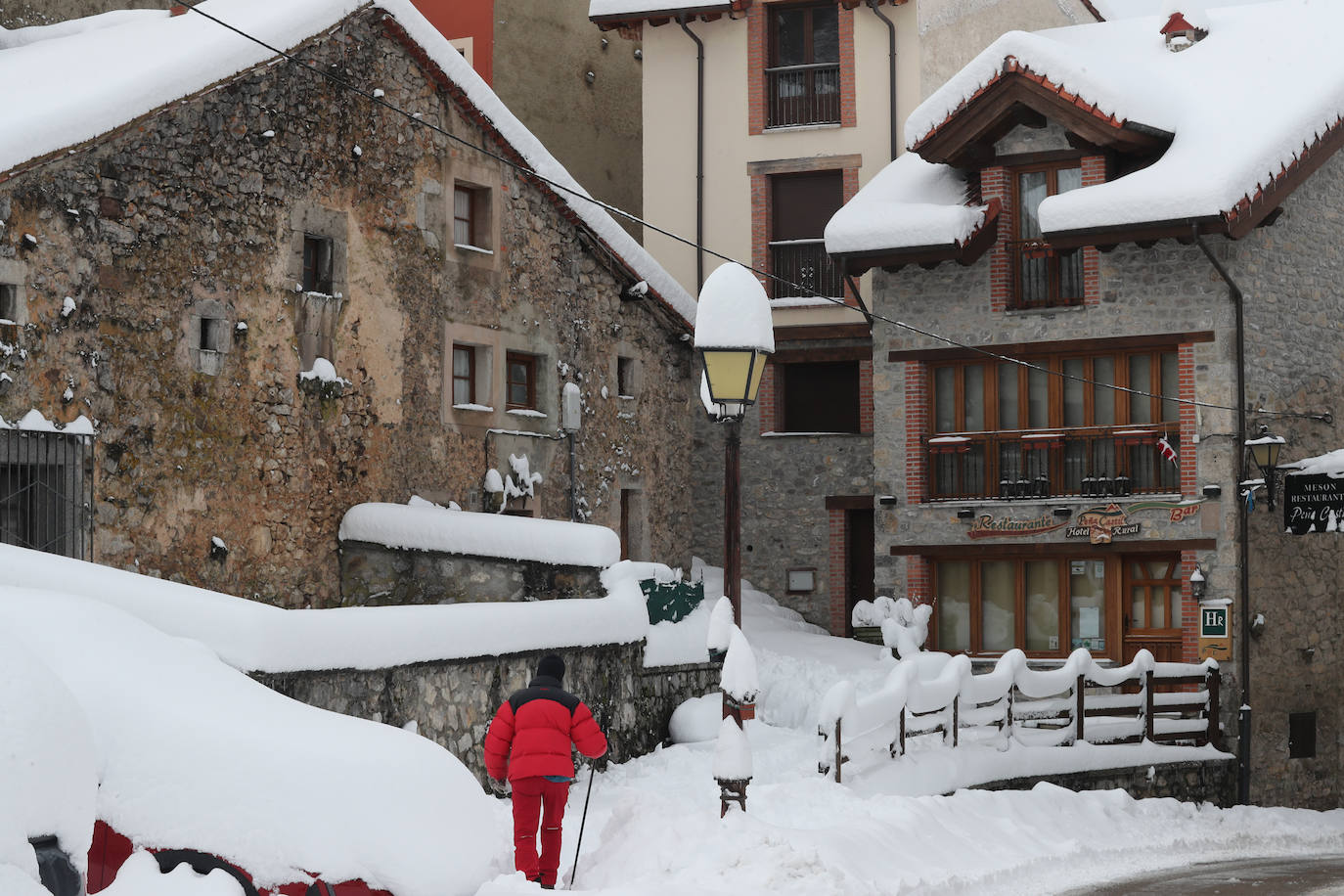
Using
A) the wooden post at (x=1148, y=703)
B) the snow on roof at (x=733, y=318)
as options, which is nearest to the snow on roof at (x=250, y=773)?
the snow on roof at (x=733, y=318)

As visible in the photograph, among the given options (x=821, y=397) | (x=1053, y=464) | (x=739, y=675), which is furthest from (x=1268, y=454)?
(x=739, y=675)

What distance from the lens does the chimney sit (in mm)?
22969

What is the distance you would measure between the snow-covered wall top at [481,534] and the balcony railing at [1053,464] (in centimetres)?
714

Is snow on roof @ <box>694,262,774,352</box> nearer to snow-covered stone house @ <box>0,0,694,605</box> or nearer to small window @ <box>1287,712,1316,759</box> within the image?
snow-covered stone house @ <box>0,0,694,605</box>

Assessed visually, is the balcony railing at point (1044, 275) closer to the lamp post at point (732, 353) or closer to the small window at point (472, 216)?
the small window at point (472, 216)

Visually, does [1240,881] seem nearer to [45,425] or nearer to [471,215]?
[45,425]

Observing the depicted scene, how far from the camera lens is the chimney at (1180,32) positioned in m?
23.0

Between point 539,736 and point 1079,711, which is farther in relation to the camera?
point 1079,711

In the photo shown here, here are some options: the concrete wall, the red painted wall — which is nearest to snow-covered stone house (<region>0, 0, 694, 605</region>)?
the concrete wall

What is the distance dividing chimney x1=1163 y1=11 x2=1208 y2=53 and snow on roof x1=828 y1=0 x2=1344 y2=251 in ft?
0.46

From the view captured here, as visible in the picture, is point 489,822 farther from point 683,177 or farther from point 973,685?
point 683,177

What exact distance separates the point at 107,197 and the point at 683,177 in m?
12.7

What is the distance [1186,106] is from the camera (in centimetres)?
2112

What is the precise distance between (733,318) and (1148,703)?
412 inches
